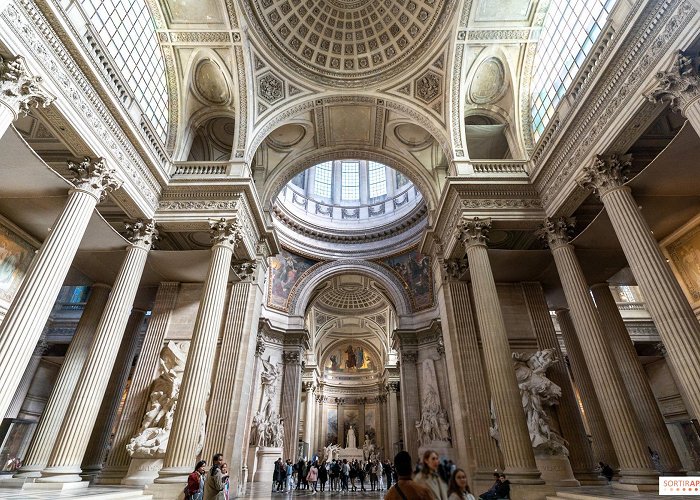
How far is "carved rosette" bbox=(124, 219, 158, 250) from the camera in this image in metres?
10.1

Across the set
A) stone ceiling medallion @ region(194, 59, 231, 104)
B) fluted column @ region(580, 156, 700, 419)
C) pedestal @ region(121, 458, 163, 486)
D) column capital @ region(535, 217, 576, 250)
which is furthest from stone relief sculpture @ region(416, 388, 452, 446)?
stone ceiling medallion @ region(194, 59, 231, 104)

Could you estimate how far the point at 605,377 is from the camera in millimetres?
7859

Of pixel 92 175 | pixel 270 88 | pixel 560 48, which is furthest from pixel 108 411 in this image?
pixel 560 48

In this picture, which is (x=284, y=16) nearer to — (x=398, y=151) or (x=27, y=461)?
(x=398, y=151)

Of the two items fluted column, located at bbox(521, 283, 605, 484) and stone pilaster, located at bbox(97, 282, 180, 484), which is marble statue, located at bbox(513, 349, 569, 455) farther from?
stone pilaster, located at bbox(97, 282, 180, 484)

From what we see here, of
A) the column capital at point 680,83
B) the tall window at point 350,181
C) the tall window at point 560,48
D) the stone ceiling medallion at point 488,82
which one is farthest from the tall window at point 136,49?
the tall window at point 350,181

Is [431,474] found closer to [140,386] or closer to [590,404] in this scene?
[140,386]

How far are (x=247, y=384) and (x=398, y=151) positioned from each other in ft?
35.0

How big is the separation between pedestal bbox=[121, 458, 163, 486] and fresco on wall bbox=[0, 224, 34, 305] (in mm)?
5497

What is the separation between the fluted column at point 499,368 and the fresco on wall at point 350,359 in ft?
98.9

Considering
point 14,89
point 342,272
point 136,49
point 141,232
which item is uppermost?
point 342,272

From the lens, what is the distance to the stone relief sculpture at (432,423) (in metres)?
18.2

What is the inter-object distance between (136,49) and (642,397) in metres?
16.5

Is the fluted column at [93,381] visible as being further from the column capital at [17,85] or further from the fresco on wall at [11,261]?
the column capital at [17,85]
